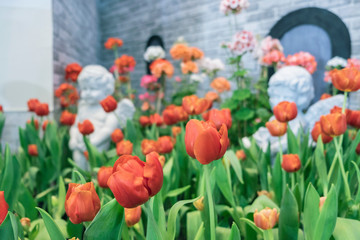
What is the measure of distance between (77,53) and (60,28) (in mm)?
611

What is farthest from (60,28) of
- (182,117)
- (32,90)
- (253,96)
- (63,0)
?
(182,117)

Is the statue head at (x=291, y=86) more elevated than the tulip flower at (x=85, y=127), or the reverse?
the statue head at (x=291, y=86)

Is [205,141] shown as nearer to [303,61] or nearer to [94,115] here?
[94,115]

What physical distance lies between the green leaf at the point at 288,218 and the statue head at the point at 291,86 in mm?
755

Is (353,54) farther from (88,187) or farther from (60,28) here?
(60,28)

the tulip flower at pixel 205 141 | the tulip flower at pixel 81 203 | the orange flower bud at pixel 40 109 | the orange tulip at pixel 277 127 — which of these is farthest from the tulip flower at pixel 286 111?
the orange flower bud at pixel 40 109

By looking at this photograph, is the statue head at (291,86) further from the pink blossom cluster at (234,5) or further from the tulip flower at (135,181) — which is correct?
the tulip flower at (135,181)

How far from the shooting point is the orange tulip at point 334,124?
26.8 inches

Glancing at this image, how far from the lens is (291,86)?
1.24m

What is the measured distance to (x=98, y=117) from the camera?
152cm

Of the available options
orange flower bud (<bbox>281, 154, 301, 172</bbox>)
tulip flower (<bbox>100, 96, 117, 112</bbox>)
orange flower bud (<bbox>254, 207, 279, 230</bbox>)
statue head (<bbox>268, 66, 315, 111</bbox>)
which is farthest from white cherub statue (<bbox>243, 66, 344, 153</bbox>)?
orange flower bud (<bbox>254, 207, 279, 230</bbox>)

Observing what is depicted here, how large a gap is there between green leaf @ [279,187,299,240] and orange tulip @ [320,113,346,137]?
225mm

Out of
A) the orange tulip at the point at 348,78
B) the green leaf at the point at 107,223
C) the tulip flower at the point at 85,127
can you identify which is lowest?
the green leaf at the point at 107,223

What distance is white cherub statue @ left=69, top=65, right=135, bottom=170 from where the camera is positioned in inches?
57.9
